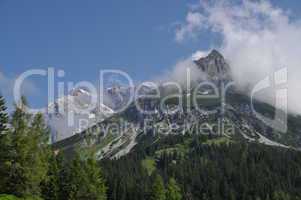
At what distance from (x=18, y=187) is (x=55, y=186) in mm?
22084

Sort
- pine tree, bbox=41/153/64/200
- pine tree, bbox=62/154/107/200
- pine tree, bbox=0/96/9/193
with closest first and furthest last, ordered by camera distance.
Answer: pine tree, bbox=0/96/9/193
pine tree, bbox=62/154/107/200
pine tree, bbox=41/153/64/200

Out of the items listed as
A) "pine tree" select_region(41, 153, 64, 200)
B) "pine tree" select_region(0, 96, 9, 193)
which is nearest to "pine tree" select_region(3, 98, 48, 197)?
"pine tree" select_region(0, 96, 9, 193)

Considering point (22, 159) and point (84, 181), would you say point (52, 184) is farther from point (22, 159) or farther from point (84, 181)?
point (22, 159)

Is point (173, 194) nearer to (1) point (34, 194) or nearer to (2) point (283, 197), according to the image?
(1) point (34, 194)

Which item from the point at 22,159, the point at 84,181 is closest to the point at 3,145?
the point at 22,159

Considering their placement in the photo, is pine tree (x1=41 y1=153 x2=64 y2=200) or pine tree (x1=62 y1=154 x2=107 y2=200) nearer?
pine tree (x1=62 y1=154 x2=107 y2=200)

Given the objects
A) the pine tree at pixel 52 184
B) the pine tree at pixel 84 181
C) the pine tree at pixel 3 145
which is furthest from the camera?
the pine tree at pixel 52 184

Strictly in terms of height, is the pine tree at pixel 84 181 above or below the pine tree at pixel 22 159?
below

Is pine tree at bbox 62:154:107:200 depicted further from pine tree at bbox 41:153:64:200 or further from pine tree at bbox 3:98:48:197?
pine tree at bbox 3:98:48:197

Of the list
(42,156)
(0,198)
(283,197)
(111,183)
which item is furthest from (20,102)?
(283,197)

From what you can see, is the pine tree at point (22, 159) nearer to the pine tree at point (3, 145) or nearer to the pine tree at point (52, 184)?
the pine tree at point (3, 145)

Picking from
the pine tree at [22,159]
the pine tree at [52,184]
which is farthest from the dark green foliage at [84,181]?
the pine tree at [22,159]

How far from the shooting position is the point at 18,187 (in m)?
74.3

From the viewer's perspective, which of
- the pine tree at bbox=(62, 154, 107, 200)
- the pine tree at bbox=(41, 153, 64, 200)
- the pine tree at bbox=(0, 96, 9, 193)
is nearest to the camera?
the pine tree at bbox=(0, 96, 9, 193)
